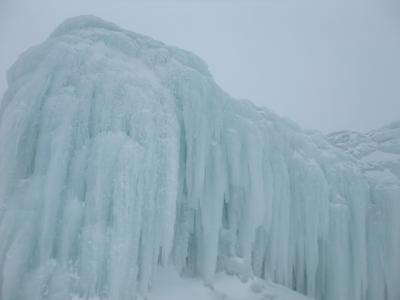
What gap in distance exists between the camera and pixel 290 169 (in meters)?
8.49

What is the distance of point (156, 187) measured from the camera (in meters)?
6.72

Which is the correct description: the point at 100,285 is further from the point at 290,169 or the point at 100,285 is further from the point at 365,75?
the point at 365,75

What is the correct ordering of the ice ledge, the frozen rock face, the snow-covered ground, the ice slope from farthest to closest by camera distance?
1. the frozen rock face
2. the ice ledge
3. the snow-covered ground
4. the ice slope

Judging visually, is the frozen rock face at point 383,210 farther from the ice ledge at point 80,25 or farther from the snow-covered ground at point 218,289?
the ice ledge at point 80,25

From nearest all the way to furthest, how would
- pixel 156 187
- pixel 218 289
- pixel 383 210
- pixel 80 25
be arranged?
pixel 156 187 → pixel 218 289 → pixel 80 25 → pixel 383 210

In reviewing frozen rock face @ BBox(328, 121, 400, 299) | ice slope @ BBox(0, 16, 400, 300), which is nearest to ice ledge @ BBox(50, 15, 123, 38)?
ice slope @ BBox(0, 16, 400, 300)

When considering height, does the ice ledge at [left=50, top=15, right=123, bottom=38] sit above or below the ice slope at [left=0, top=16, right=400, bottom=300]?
above

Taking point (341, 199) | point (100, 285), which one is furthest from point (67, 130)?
point (341, 199)

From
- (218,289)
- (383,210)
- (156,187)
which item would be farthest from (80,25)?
(383,210)

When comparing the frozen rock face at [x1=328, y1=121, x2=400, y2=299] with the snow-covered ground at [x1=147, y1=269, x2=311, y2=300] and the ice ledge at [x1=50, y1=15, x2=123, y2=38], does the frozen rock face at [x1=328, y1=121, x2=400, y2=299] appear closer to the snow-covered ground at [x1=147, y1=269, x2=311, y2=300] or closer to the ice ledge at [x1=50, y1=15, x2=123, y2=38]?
the snow-covered ground at [x1=147, y1=269, x2=311, y2=300]

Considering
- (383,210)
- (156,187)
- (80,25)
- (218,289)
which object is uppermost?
(80,25)

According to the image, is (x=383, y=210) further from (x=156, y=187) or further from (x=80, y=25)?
(x=80, y=25)

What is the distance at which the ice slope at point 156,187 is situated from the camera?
6.14 m

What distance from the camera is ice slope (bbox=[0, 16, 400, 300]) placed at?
6141 mm
